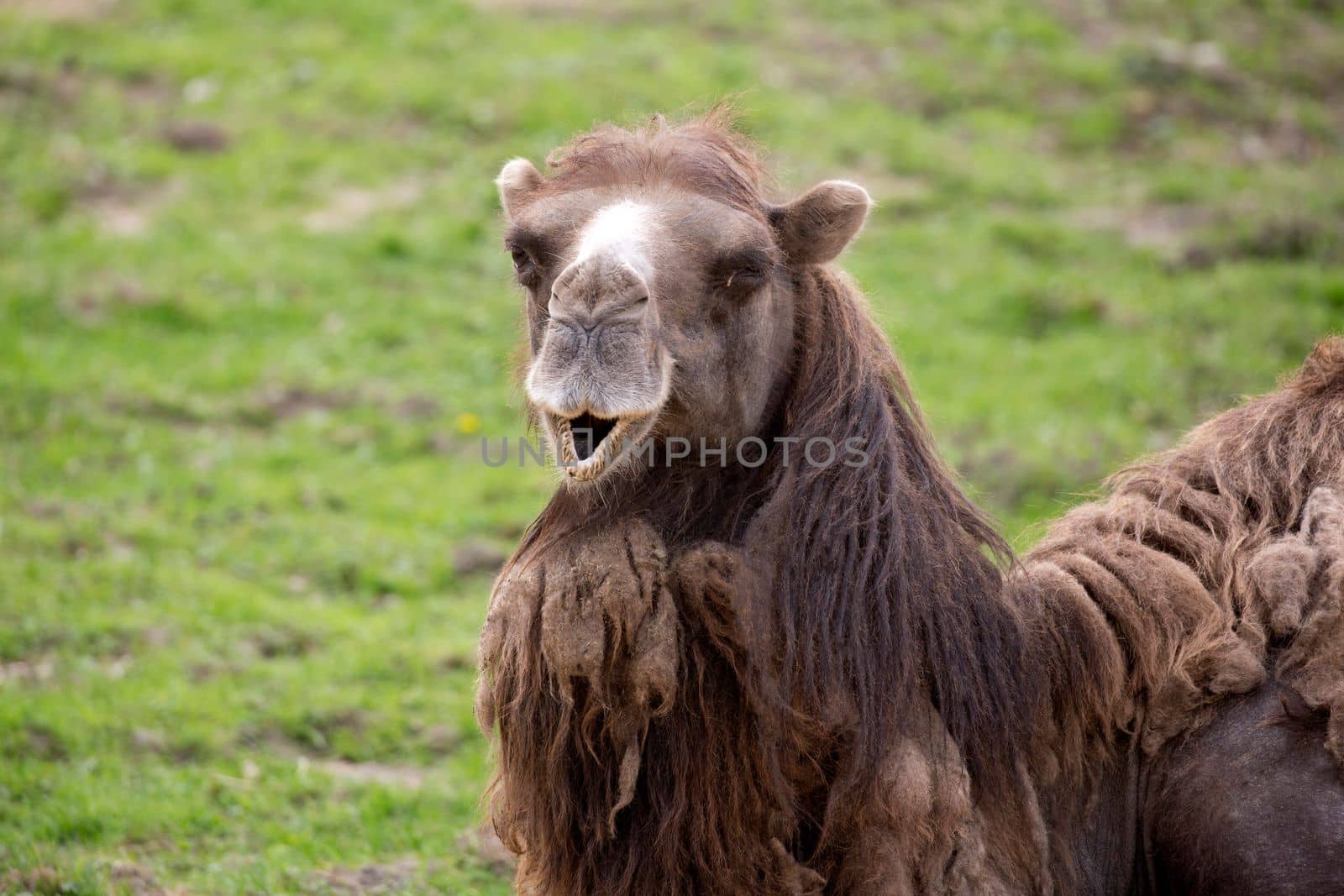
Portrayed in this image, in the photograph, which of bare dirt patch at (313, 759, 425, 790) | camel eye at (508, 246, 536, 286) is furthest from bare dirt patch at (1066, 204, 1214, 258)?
camel eye at (508, 246, 536, 286)

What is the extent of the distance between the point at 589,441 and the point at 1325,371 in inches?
101

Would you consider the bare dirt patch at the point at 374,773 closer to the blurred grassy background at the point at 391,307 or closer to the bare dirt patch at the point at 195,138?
the blurred grassy background at the point at 391,307

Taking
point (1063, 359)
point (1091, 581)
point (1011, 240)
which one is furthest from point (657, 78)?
point (1091, 581)

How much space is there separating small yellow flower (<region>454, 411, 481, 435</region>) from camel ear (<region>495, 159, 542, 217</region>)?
544 centimetres

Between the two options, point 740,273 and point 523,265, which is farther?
point 523,265

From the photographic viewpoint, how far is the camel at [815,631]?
3939mm

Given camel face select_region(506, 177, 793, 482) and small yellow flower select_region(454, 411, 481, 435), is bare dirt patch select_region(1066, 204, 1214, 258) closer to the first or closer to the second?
small yellow flower select_region(454, 411, 481, 435)

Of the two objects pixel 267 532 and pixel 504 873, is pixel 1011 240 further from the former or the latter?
pixel 504 873

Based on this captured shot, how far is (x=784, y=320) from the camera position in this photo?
14.4 feet

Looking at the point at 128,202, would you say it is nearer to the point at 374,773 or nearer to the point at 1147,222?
the point at 374,773

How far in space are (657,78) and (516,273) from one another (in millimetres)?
10068

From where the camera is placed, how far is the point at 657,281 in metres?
4.01

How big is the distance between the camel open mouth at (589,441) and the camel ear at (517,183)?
40.6 inches

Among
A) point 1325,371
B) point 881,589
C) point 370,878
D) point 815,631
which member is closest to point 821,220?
point 881,589
